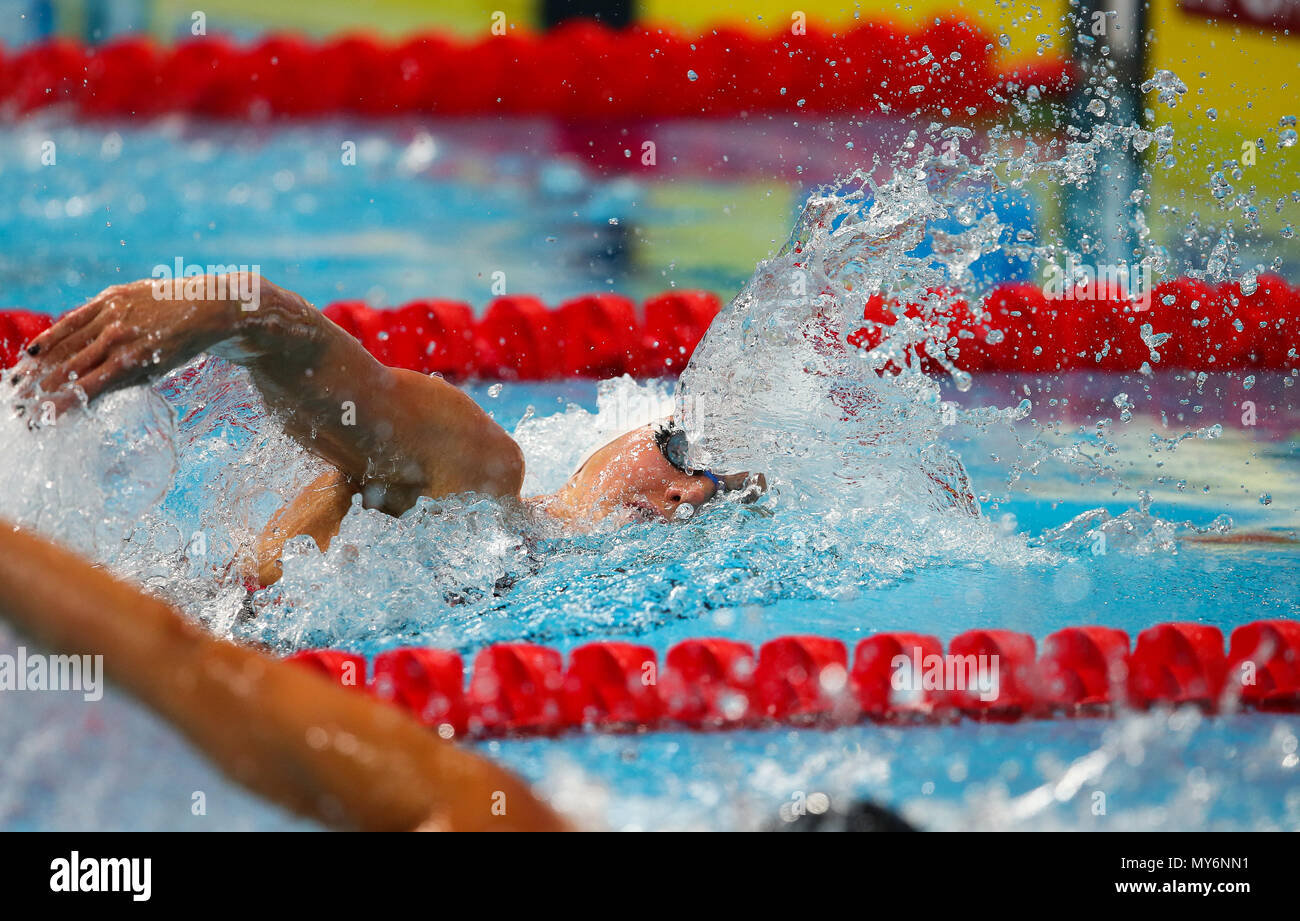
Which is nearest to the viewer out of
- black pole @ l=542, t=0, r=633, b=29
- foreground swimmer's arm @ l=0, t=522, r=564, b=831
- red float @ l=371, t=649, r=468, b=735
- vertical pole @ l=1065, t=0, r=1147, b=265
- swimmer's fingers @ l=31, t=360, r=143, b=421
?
foreground swimmer's arm @ l=0, t=522, r=564, b=831

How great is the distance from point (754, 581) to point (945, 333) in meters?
1.70

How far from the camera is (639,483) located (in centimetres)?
214

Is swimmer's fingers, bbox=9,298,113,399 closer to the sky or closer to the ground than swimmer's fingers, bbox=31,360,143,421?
closer to the sky

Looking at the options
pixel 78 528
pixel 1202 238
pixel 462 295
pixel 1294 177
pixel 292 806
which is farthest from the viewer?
pixel 1294 177

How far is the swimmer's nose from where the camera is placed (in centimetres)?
215

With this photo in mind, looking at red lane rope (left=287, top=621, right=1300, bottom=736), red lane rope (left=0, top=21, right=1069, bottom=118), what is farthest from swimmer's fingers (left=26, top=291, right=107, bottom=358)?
red lane rope (left=0, top=21, right=1069, bottom=118)

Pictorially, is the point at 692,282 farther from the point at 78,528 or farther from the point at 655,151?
the point at 78,528

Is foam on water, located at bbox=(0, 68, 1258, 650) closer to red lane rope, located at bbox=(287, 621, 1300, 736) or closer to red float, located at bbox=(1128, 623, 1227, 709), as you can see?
red lane rope, located at bbox=(287, 621, 1300, 736)

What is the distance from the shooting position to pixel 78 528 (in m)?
1.48

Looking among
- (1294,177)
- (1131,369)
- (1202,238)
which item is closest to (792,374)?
(1131,369)

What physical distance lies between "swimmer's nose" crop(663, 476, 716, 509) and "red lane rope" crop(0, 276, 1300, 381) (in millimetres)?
1261

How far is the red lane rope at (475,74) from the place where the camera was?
5016mm

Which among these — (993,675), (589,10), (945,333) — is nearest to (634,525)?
(993,675)
